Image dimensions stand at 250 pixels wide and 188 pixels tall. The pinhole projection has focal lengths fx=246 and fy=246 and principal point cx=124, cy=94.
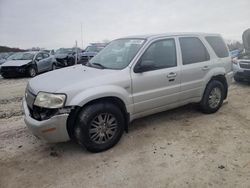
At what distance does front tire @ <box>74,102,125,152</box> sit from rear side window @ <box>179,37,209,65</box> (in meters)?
1.88

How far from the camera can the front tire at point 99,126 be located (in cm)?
366

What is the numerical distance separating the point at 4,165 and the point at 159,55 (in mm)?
3125

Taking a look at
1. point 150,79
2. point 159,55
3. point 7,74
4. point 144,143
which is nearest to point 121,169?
point 144,143

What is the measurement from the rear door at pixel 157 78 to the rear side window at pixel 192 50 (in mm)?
239

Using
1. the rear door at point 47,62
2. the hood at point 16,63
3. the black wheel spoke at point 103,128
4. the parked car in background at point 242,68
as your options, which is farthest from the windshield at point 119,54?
the rear door at point 47,62

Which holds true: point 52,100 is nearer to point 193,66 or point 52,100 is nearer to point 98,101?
point 98,101

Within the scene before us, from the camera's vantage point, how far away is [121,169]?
3.41m

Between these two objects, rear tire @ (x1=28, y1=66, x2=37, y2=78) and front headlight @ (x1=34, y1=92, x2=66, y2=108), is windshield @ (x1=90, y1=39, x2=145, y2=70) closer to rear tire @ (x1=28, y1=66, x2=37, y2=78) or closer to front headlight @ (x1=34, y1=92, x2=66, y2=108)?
front headlight @ (x1=34, y1=92, x2=66, y2=108)

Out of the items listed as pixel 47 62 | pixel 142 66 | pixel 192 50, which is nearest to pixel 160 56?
pixel 142 66

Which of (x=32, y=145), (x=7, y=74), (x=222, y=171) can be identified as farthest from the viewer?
(x=7, y=74)

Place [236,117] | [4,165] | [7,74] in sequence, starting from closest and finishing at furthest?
[4,165] < [236,117] < [7,74]

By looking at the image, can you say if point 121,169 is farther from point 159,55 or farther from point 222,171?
point 159,55

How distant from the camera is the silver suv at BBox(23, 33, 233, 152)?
3.58 meters

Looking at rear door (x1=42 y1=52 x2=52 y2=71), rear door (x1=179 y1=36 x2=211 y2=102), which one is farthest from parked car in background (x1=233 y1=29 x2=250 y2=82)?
rear door (x1=42 y1=52 x2=52 y2=71)
